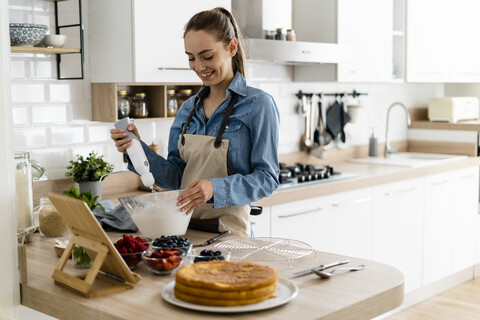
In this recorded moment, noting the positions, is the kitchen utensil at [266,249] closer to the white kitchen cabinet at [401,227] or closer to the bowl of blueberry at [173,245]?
the bowl of blueberry at [173,245]

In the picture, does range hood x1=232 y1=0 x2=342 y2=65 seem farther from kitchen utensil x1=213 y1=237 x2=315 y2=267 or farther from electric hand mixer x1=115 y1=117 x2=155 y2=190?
kitchen utensil x1=213 y1=237 x2=315 y2=267

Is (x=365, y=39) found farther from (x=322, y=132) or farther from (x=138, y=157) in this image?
(x=138, y=157)

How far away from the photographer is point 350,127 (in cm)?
505

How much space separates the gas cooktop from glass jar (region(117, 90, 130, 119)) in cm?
94

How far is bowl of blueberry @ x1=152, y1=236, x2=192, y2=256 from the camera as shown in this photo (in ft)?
5.99

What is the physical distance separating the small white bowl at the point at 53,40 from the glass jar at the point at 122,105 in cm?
43

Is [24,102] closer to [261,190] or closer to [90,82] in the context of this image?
[90,82]

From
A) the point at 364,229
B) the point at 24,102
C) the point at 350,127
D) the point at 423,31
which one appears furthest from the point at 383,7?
the point at 24,102

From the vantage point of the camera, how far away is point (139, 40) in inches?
125

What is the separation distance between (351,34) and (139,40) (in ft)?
5.68

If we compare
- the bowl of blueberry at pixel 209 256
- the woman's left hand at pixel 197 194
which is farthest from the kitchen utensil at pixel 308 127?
the bowl of blueberry at pixel 209 256

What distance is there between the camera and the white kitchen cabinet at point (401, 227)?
13.9ft

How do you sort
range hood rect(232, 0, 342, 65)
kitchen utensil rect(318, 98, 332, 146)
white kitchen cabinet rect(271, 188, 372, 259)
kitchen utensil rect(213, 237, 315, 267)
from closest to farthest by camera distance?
1. kitchen utensil rect(213, 237, 315, 267)
2. white kitchen cabinet rect(271, 188, 372, 259)
3. range hood rect(232, 0, 342, 65)
4. kitchen utensil rect(318, 98, 332, 146)

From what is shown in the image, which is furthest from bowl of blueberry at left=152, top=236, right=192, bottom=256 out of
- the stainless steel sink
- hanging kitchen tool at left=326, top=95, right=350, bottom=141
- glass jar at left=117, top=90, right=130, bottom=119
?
hanging kitchen tool at left=326, top=95, right=350, bottom=141
